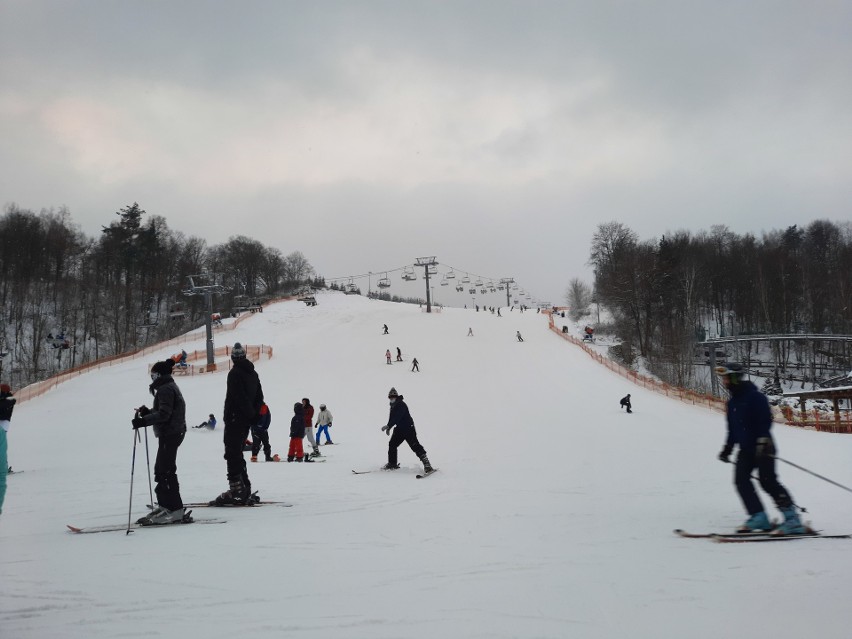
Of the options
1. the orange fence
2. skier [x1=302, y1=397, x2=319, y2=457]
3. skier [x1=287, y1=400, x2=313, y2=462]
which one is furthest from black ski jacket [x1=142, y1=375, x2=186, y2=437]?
the orange fence

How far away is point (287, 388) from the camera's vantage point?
2947cm

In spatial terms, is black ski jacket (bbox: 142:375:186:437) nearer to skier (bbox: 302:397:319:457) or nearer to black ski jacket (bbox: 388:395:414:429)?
black ski jacket (bbox: 388:395:414:429)

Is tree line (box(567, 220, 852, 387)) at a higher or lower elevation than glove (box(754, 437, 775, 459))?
higher

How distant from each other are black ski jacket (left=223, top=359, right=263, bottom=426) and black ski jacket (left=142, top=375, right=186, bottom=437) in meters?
0.72

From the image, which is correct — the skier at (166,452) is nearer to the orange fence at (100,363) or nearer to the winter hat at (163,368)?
the winter hat at (163,368)

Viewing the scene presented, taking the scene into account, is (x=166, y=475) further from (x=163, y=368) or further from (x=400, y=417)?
(x=400, y=417)

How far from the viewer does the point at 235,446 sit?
659 centimetres

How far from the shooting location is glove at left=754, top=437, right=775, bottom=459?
533cm

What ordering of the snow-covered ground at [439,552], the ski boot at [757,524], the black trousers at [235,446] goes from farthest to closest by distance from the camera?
the black trousers at [235,446], the ski boot at [757,524], the snow-covered ground at [439,552]

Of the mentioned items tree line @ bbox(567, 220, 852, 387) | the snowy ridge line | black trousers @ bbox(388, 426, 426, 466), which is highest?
tree line @ bbox(567, 220, 852, 387)

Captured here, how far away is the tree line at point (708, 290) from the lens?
51094 millimetres

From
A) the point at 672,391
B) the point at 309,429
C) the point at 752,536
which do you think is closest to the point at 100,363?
the point at 309,429

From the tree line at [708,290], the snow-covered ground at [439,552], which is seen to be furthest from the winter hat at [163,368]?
the tree line at [708,290]

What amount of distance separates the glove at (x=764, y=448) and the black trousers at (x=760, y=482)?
0.05 metres
